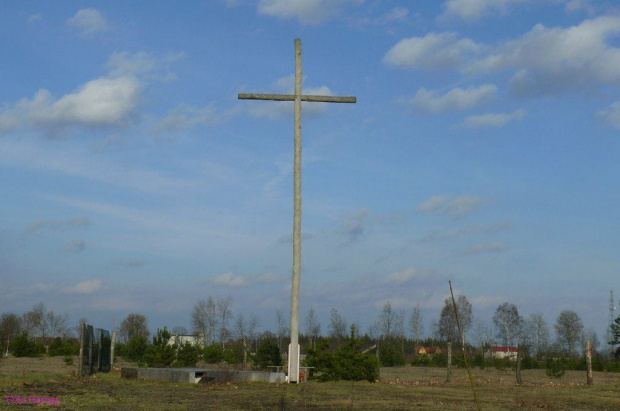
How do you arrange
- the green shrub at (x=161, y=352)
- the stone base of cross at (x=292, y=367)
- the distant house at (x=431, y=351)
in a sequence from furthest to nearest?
the distant house at (x=431, y=351), the green shrub at (x=161, y=352), the stone base of cross at (x=292, y=367)

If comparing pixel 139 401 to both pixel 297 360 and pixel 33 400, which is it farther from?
pixel 297 360

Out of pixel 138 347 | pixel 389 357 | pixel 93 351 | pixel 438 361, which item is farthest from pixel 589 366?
pixel 438 361

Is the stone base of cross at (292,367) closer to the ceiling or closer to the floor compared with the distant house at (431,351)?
closer to the ceiling

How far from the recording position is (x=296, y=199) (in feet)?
55.5

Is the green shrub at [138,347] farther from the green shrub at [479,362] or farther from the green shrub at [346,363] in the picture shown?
the green shrub at [479,362]

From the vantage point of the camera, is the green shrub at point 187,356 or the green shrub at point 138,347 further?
the green shrub at point 138,347

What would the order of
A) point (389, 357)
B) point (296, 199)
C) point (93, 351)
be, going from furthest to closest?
point (389, 357), point (93, 351), point (296, 199)

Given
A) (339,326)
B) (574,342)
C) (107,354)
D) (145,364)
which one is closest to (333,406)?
(107,354)

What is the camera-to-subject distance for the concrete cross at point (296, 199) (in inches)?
652

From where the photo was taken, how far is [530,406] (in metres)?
12.9

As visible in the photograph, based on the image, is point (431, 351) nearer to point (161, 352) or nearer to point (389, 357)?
point (389, 357)

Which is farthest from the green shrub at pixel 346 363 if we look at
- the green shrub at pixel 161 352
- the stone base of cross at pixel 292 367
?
the green shrub at pixel 161 352

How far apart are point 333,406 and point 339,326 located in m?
68.4

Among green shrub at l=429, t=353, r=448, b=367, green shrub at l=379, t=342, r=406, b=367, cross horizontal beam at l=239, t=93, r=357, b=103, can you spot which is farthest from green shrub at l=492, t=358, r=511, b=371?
cross horizontal beam at l=239, t=93, r=357, b=103
